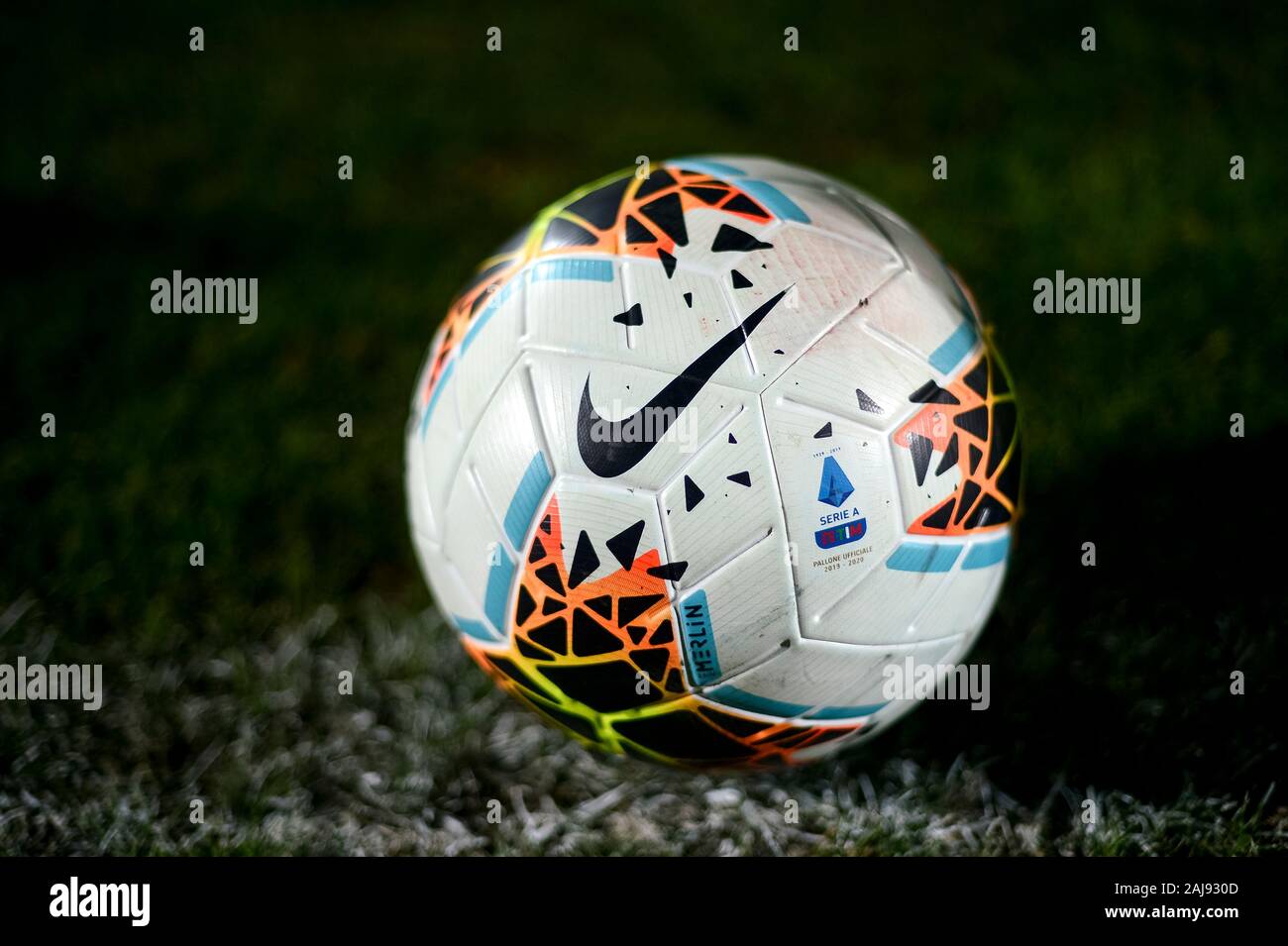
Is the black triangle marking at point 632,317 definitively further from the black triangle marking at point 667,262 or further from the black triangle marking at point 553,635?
the black triangle marking at point 553,635

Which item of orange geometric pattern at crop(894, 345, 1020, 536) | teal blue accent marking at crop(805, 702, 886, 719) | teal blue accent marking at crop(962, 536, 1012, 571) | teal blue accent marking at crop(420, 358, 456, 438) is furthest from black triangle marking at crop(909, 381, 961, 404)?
teal blue accent marking at crop(420, 358, 456, 438)

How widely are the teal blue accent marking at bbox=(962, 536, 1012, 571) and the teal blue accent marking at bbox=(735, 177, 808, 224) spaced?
0.74 meters

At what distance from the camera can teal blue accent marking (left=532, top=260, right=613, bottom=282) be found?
6.86 feet

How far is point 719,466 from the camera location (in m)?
1.94

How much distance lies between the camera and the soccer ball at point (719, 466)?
1960 millimetres

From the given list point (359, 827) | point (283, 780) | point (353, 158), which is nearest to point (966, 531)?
point (359, 827)

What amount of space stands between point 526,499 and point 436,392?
39 cm

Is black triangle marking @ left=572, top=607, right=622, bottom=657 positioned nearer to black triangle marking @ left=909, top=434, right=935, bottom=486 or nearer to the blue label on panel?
the blue label on panel

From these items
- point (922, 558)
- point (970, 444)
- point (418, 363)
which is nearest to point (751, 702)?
point (922, 558)

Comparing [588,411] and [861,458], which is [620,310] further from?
[861,458]

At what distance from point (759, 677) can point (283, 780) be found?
4.34 feet
